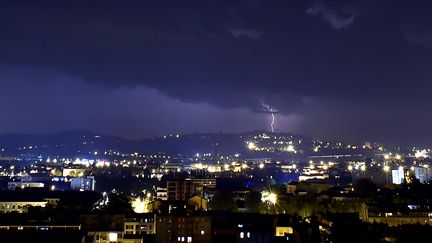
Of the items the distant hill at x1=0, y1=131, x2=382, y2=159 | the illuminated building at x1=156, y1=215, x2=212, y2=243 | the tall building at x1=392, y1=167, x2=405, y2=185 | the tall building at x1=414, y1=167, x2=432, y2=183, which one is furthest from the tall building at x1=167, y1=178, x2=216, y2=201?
the distant hill at x1=0, y1=131, x2=382, y2=159

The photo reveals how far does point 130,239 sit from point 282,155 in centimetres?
7168

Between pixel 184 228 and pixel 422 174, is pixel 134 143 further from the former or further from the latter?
pixel 184 228

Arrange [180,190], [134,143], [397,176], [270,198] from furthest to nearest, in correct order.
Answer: [134,143]
[397,176]
[180,190]
[270,198]

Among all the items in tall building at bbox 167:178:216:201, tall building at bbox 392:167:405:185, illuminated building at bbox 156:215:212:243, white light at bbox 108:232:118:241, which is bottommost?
white light at bbox 108:232:118:241

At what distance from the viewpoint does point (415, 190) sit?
76.3 feet

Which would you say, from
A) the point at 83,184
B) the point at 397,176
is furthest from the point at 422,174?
the point at 83,184

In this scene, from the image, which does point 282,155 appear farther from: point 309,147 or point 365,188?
point 365,188

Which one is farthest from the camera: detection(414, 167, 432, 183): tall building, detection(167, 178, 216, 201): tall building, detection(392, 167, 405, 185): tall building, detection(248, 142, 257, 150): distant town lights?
detection(248, 142, 257, 150): distant town lights

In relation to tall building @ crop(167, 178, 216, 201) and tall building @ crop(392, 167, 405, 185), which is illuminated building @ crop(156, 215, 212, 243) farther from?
tall building @ crop(392, 167, 405, 185)

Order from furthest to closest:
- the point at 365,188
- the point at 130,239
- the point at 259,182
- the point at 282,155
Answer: the point at 282,155
the point at 259,182
the point at 365,188
the point at 130,239

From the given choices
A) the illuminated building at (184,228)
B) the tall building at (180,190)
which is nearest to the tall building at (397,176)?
the tall building at (180,190)

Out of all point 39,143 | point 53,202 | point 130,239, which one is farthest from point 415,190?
point 39,143

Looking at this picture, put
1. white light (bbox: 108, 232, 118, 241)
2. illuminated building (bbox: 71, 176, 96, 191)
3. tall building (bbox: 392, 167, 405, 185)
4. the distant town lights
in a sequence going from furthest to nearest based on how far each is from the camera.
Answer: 1. the distant town lights
2. tall building (bbox: 392, 167, 405, 185)
3. illuminated building (bbox: 71, 176, 96, 191)
4. white light (bbox: 108, 232, 118, 241)

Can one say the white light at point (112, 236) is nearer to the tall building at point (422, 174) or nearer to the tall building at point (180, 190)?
the tall building at point (180, 190)
